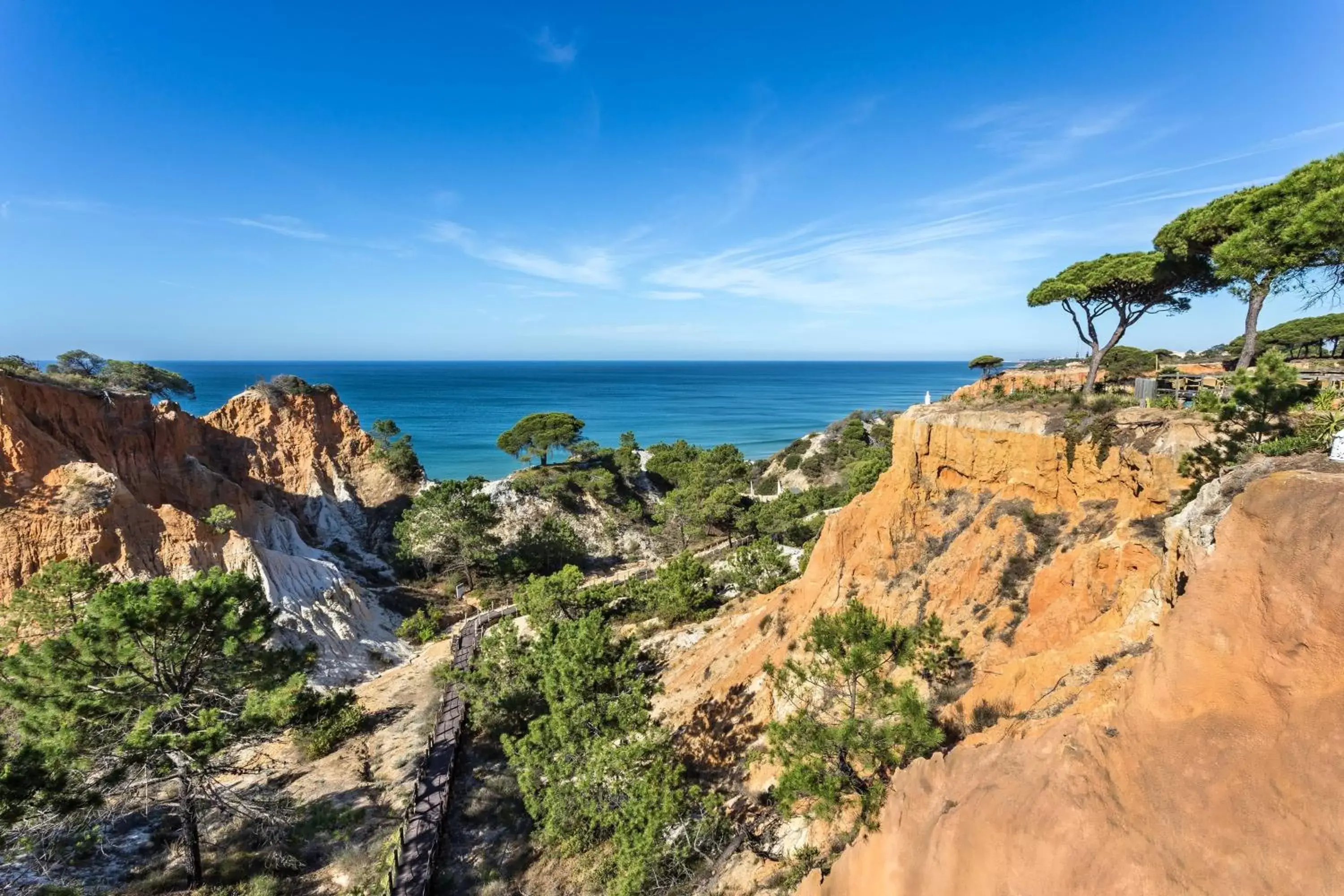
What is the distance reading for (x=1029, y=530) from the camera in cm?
1638

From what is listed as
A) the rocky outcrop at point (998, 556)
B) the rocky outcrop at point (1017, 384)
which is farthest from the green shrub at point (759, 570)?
the rocky outcrop at point (1017, 384)

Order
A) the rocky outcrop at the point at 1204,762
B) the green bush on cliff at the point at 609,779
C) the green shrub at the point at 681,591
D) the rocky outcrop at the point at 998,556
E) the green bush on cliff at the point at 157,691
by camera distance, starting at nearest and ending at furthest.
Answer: the rocky outcrop at the point at 1204,762, the green bush on cliff at the point at 157,691, the green bush on cliff at the point at 609,779, the rocky outcrop at the point at 998,556, the green shrub at the point at 681,591

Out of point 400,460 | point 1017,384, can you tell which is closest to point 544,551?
point 400,460

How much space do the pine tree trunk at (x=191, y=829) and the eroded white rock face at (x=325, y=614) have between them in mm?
12496

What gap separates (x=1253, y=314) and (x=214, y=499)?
2077 inches

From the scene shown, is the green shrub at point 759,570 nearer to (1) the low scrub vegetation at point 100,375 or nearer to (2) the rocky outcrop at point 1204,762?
(2) the rocky outcrop at point 1204,762

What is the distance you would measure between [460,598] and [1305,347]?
52.1 meters

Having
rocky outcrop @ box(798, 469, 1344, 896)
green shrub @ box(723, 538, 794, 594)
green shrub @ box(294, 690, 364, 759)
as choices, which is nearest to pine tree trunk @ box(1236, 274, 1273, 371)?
rocky outcrop @ box(798, 469, 1344, 896)

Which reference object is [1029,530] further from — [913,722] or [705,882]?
[705,882]

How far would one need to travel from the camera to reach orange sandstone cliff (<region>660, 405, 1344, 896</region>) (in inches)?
218

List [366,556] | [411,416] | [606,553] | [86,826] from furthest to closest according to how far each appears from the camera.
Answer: [411,416]
[606,553]
[366,556]
[86,826]

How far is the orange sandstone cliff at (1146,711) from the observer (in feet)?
18.1

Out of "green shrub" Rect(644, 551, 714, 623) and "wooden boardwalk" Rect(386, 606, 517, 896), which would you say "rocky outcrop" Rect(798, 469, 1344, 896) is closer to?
"wooden boardwalk" Rect(386, 606, 517, 896)

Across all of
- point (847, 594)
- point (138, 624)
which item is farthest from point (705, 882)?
point (138, 624)
